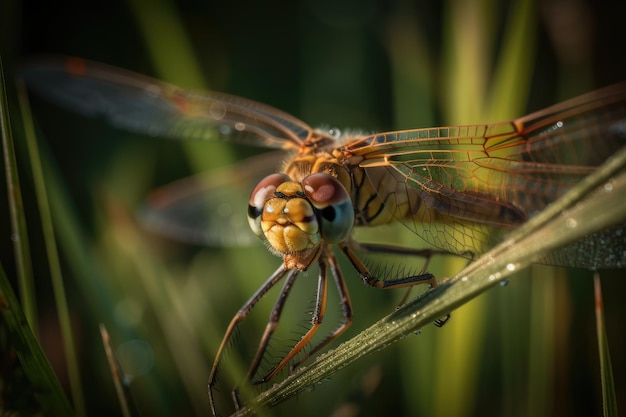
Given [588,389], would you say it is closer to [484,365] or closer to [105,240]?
[484,365]

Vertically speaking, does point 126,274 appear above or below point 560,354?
above

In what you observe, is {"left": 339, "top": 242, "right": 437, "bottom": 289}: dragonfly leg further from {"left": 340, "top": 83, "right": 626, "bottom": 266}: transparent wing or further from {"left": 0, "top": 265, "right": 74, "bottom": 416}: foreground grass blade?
{"left": 0, "top": 265, "right": 74, "bottom": 416}: foreground grass blade

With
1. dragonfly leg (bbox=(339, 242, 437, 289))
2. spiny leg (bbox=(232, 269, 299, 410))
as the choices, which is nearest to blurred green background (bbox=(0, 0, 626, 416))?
spiny leg (bbox=(232, 269, 299, 410))

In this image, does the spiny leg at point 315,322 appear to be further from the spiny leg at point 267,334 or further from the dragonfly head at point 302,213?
the dragonfly head at point 302,213

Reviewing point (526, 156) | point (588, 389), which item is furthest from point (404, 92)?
point (588, 389)

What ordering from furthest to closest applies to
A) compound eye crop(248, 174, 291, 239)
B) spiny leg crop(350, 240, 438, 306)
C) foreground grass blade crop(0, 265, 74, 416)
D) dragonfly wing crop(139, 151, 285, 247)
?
dragonfly wing crop(139, 151, 285, 247), spiny leg crop(350, 240, 438, 306), compound eye crop(248, 174, 291, 239), foreground grass blade crop(0, 265, 74, 416)

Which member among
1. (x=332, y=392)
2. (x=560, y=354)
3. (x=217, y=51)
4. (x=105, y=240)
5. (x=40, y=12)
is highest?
(x=40, y=12)

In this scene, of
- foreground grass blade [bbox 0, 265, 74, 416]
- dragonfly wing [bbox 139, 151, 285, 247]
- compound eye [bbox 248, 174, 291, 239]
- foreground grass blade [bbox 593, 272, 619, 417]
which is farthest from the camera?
dragonfly wing [bbox 139, 151, 285, 247]
